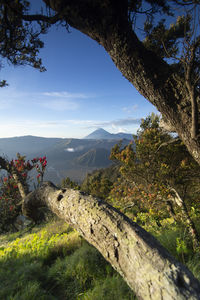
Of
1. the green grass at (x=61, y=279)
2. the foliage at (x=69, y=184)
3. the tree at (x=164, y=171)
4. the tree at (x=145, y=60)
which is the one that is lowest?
the foliage at (x=69, y=184)

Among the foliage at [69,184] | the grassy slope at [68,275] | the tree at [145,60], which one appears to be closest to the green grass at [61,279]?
the grassy slope at [68,275]

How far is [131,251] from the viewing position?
1081 millimetres

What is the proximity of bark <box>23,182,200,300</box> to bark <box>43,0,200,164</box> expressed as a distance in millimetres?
1641

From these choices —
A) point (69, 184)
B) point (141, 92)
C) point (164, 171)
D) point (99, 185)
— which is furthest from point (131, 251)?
point (99, 185)

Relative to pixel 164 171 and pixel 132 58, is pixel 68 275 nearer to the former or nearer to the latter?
pixel 132 58

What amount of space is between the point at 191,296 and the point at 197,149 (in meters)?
1.81

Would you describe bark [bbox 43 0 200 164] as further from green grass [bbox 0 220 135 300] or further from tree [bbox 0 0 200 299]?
green grass [bbox 0 220 135 300]

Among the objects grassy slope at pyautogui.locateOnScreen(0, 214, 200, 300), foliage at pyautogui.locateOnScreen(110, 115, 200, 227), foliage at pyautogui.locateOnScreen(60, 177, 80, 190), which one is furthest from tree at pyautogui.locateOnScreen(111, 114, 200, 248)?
foliage at pyautogui.locateOnScreen(60, 177, 80, 190)

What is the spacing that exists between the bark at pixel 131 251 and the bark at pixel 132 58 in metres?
1.64

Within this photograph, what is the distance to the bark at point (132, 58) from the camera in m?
1.94

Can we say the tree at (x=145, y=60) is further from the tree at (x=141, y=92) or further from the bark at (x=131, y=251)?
the bark at (x=131, y=251)

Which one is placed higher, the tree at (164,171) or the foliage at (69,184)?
the tree at (164,171)

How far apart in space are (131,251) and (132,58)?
235 cm

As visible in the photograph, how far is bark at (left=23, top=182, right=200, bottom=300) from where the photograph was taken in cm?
85
